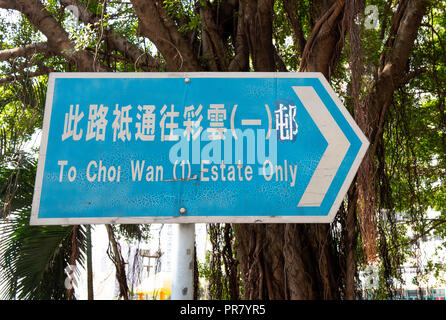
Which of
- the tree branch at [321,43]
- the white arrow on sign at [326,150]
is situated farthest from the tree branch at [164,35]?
the white arrow on sign at [326,150]

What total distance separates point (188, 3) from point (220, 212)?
2.43m

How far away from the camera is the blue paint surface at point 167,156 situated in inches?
37.3

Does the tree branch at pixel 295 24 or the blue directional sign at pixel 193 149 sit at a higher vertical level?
the tree branch at pixel 295 24

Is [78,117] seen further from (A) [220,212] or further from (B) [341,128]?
(B) [341,128]

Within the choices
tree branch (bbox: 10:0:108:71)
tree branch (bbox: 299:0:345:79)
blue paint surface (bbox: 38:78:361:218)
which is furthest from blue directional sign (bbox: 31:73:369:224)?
tree branch (bbox: 10:0:108:71)

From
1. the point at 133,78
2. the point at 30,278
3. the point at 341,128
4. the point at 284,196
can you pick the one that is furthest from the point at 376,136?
the point at 30,278

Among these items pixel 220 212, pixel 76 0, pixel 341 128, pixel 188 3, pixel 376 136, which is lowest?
pixel 220 212

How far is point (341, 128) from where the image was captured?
1.04 m

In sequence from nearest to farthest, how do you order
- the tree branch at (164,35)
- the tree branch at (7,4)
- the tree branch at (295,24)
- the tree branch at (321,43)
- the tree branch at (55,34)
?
1. the tree branch at (164,35)
2. the tree branch at (321,43)
3. the tree branch at (55,34)
4. the tree branch at (295,24)
5. the tree branch at (7,4)

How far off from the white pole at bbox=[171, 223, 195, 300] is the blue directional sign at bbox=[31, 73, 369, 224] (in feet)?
0.11

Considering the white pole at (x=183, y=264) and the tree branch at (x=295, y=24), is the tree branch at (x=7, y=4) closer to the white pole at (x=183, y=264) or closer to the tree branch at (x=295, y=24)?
the tree branch at (x=295, y=24)

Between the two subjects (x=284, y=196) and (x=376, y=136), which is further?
(x=376, y=136)

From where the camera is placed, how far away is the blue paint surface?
0.95m

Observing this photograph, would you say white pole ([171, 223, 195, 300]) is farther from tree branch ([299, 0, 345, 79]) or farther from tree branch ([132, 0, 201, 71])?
tree branch ([299, 0, 345, 79])
